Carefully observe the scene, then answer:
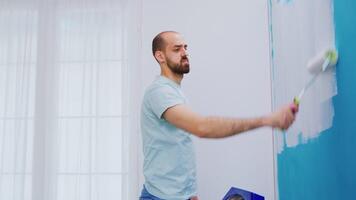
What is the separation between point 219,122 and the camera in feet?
4.16

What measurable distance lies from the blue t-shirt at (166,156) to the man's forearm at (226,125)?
28 cm

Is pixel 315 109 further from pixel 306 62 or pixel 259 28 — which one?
pixel 259 28

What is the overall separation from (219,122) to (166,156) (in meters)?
0.41

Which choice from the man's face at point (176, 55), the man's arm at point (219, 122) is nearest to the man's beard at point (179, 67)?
the man's face at point (176, 55)

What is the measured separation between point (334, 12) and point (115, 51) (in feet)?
5.88

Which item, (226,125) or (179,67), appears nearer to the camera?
(226,125)

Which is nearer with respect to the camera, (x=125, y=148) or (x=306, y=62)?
(x=306, y=62)

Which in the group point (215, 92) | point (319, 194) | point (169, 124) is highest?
point (215, 92)

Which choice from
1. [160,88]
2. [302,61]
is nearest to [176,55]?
[160,88]

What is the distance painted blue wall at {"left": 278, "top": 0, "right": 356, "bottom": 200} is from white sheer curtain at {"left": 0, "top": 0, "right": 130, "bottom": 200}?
1514mm

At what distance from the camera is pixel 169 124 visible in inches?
63.2

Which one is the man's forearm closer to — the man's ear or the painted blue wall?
the painted blue wall

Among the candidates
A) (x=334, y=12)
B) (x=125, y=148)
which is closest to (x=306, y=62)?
(x=334, y=12)

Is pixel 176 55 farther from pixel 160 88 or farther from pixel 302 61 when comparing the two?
pixel 302 61
